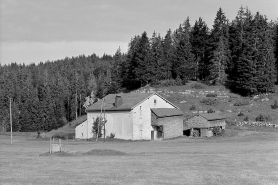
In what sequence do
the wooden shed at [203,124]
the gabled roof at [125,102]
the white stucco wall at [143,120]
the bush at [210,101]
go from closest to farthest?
the white stucco wall at [143,120] → the gabled roof at [125,102] → the wooden shed at [203,124] → the bush at [210,101]

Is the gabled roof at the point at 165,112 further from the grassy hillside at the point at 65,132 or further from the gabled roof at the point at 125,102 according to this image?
the grassy hillside at the point at 65,132

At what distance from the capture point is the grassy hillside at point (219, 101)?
275 ft

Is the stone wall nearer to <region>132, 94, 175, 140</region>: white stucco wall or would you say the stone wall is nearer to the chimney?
<region>132, 94, 175, 140</region>: white stucco wall

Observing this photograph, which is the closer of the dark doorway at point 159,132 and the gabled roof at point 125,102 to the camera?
the gabled roof at point 125,102

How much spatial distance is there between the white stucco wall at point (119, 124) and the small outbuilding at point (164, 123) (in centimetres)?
463

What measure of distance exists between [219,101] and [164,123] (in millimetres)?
29113

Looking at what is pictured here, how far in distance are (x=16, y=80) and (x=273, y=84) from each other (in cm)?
11470

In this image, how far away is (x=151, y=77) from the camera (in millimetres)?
105500

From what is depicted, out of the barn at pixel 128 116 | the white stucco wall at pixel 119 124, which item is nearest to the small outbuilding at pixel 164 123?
the barn at pixel 128 116

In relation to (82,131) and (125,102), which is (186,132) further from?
(82,131)

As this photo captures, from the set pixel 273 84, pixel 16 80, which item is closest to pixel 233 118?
pixel 273 84

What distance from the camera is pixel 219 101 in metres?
92.8

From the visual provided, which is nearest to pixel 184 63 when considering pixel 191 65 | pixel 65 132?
pixel 191 65

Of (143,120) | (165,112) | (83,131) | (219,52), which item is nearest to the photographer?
(143,120)
